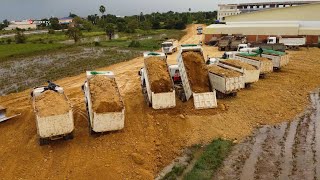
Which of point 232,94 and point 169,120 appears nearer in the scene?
point 169,120

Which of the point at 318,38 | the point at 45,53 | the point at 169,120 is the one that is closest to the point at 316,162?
the point at 169,120

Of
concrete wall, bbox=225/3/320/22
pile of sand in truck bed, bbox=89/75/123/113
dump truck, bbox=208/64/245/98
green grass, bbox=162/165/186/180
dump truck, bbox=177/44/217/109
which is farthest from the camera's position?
concrete wall, bbox=225/3/320/22

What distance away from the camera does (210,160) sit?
12125 millimetres

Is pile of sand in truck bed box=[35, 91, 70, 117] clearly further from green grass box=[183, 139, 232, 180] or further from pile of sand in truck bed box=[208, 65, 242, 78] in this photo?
pile of sand in truck bed box=[208, 65, 242, 78]

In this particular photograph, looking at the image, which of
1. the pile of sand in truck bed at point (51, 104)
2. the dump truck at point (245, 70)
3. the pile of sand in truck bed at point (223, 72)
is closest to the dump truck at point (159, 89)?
the pile of sand in truck bed at point (223, 72)

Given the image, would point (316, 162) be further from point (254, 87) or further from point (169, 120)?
point (254, 87)

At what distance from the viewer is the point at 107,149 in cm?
1241

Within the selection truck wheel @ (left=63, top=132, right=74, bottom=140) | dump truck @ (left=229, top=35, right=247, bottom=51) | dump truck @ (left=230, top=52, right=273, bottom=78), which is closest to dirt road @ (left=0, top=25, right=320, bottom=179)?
truck wheel @ (left=63, top=132, right=74, bottom=140)

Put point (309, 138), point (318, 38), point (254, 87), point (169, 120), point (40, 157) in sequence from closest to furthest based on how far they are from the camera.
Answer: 1. point (40, 157)
2. point (309, 138)
3. point (169, 120)
4. point (254, 87)
5. point (318, 38)

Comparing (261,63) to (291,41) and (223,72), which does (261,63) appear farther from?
(291,41)

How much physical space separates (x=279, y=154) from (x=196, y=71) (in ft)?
22.2

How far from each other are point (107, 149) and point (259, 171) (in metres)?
5.55

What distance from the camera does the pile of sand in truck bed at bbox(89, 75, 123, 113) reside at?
1312cm

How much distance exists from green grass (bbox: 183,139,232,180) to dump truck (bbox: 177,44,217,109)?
3.31 metres
